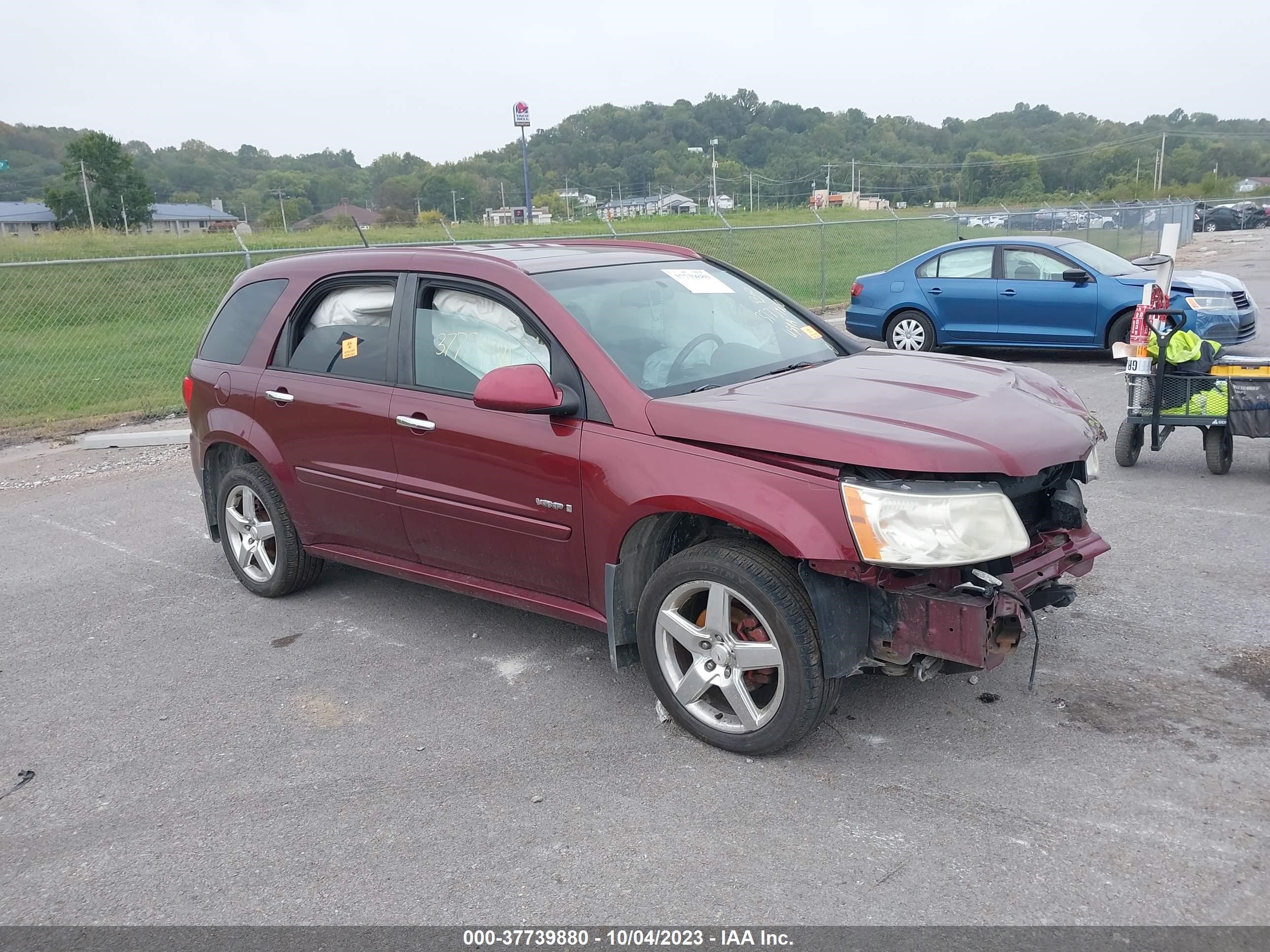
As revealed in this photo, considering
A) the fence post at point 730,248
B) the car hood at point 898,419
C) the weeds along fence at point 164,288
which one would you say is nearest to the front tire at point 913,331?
the weeds along fence at point 164,288

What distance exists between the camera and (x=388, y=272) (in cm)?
476

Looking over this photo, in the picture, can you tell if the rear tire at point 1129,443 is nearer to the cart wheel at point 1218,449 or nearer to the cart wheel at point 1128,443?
the cart wheel at point 1128,443

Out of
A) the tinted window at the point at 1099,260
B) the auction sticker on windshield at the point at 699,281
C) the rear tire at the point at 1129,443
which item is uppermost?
the auction sticker on windshield at the point at 699,281

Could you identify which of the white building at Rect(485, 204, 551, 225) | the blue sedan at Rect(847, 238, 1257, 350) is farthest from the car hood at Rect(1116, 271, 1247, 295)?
the white building at Rect(485, 204, 551, 225)

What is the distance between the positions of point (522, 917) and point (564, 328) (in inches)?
85.7

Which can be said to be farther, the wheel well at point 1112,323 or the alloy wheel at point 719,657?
the wheel well at point 1112,323

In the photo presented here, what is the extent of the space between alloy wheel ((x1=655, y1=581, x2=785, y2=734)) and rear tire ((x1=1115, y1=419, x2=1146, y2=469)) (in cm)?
481

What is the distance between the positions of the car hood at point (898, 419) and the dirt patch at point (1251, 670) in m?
1.11

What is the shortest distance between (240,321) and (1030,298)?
31.3 ft

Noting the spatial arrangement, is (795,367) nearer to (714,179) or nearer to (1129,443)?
(1129,443)

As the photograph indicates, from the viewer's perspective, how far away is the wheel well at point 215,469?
18.7 feet

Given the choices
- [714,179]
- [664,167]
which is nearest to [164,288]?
[714,179]

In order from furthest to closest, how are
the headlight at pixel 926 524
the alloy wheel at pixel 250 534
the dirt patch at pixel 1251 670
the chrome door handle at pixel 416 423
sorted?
the alloy wheel at pixel 250 534, the chrome door handle at pixel 416 423, the dirt patch at pixel 1251 670, the headlight at pixel 926 524

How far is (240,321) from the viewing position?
559 cm
